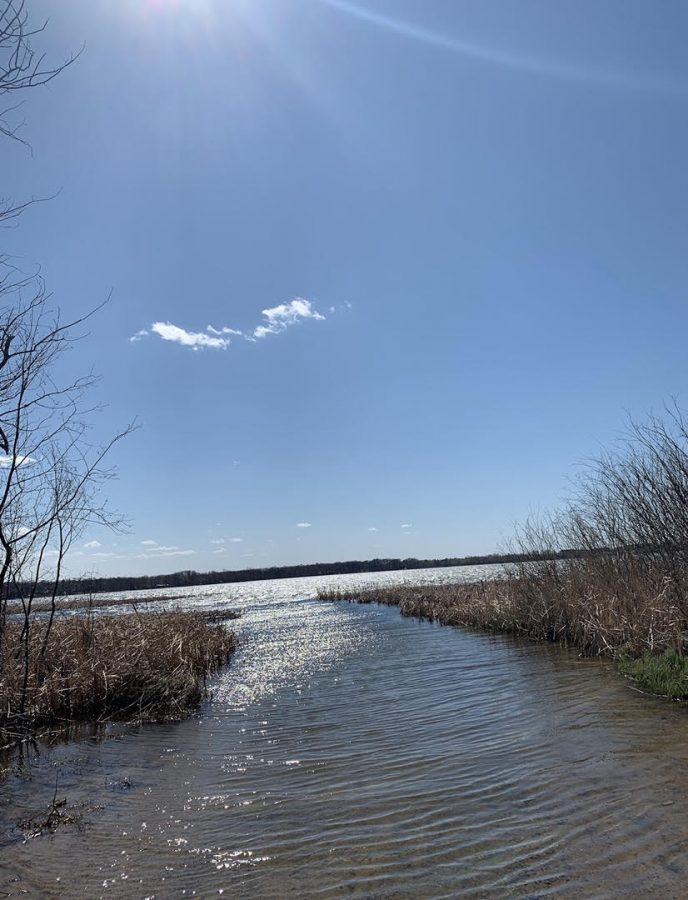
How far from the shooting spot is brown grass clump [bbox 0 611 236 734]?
27.9ft

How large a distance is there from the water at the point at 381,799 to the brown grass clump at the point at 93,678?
3.13 feet

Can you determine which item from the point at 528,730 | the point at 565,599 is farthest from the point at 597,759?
the point at 565,599

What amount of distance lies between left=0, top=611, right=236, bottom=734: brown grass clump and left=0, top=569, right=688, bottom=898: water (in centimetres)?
95

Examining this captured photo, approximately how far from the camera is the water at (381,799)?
149 inches

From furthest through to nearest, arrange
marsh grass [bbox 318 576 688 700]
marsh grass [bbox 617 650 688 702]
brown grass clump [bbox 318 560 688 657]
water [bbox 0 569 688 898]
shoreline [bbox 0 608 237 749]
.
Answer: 1. brown grass clump [bbox 318 560 688 657]
2. marsh grass [bbox 318 576 688 700]
3. shoreline [bbox 0 608 237 749]
4. marsh grass [bbox 617 650 688 702]
5. water [bbox 0 569 688 898]

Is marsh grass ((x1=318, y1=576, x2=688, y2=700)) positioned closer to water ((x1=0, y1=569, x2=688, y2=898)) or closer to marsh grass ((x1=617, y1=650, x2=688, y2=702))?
marsh grass ((x1=617, y1=650, x2=688, y2=702))

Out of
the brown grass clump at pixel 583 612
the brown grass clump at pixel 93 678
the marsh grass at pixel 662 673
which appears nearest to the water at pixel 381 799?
the marsh grass at pixel 662 673

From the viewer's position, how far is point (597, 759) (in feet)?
18.8

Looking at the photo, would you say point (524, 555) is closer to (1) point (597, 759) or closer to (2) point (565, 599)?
(2) point (565, 599)

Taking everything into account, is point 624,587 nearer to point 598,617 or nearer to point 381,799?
point 598,617

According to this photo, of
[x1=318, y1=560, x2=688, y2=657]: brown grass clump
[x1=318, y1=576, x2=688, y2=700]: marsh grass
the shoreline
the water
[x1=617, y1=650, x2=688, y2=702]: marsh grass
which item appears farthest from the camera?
[x1=318, y1=560, x2=688, y2=657]: brown grass clump

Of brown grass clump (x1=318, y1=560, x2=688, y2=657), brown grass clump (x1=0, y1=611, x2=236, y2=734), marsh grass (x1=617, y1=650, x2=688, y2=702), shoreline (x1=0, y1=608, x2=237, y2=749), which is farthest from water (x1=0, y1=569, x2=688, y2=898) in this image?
brown grass clump (x1=318, y1=560, x2=688, y2=657)

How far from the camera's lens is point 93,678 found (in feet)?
32.2

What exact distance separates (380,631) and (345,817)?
17.2 m
